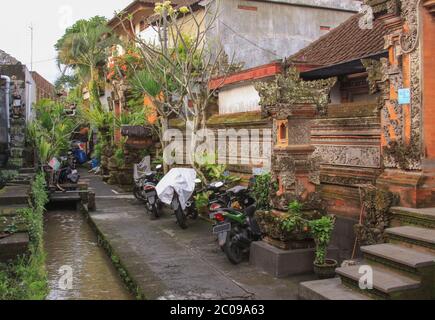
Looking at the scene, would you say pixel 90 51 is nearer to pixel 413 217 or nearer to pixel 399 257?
pixel 413 217

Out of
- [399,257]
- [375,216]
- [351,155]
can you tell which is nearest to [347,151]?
[351,155]

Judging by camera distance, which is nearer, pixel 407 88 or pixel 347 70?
pixel 407 88

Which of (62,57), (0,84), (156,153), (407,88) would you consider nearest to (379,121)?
(407,88)

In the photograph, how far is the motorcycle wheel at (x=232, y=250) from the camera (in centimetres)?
680

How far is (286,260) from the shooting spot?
6.23 metres

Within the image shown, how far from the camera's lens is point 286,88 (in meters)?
6.43

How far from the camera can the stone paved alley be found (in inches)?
220

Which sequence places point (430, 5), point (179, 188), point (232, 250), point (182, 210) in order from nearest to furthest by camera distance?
point (430, 5) → point (232, 250) → point (182, 210) → point (179, 188)

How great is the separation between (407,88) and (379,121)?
779 mm

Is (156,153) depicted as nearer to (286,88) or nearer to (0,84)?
(0,84)

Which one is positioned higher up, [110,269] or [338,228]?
[338,228]

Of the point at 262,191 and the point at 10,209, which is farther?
the point at 262,191

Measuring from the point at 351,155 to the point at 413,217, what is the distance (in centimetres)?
177

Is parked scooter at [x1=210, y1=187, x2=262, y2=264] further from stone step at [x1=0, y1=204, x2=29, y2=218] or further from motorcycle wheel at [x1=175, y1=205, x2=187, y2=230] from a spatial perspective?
stone step at [x1=0, y1=204, x2=29, y2=218]
